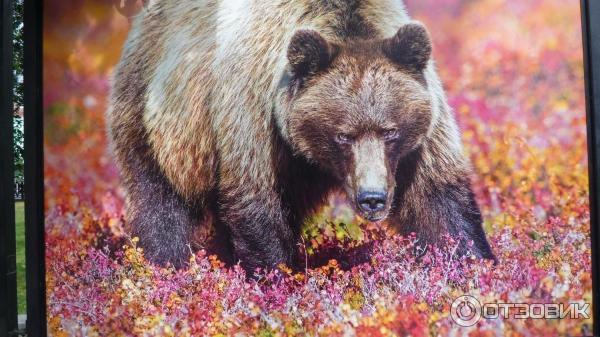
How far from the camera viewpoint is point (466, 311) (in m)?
3.49

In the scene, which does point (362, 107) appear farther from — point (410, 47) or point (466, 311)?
point (466, 311)

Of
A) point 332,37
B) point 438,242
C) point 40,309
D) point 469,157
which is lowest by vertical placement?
point 40,309

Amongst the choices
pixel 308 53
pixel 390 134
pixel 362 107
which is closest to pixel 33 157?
pixel 308 53

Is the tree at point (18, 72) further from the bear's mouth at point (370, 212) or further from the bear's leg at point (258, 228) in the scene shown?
the bear's mouth at point (370, 212)

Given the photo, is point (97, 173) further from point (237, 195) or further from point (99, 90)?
point (237, 195)

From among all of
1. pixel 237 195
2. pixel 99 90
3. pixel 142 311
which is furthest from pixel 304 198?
pixel 99 90

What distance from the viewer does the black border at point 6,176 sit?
3816 mm

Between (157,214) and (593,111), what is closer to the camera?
(593,111)

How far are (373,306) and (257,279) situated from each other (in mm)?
733

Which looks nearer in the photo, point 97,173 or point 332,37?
point 332,37

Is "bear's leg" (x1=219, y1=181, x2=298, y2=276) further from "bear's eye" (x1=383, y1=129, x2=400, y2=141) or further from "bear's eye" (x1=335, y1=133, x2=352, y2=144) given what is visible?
"bear's eye" (x1=383, y1=129, x2=400, y2=141)

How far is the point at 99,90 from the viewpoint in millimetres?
3750

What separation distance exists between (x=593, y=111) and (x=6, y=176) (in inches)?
148

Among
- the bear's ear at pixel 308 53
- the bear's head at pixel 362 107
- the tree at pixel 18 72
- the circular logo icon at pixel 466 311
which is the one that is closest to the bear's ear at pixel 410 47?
the bear's head at pixel 362 107
